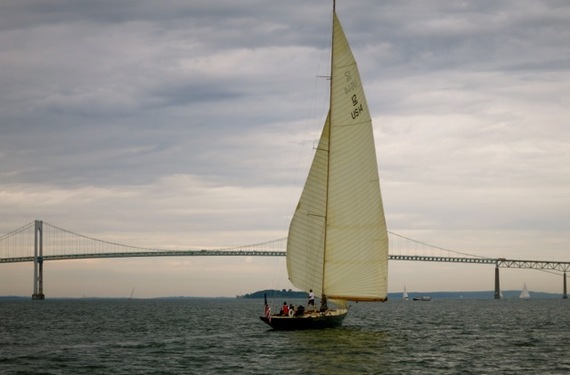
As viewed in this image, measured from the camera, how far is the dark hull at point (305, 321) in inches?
1580

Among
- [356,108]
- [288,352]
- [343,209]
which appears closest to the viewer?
[288,352]

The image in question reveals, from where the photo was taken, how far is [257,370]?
1139 inches

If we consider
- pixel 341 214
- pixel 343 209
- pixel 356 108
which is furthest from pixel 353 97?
pixel 341 214

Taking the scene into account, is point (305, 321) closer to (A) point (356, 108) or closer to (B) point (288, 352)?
(B) point (288, 352)

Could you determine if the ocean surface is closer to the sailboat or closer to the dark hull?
the dark hull

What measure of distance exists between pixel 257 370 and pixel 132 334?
836 inches

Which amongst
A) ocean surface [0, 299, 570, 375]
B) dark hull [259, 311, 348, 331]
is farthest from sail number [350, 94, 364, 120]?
ocean surface [0, 299, 570, 375]

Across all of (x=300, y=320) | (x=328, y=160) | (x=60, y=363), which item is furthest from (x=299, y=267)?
(x=60, y=363)

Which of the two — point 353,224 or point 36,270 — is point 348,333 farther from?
point 36,270

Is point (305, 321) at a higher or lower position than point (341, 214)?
lower

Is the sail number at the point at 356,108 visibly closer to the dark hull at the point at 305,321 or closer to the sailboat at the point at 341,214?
the sailboat at the point at 341,214

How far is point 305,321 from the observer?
40.1 metres

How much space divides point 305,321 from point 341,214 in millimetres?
5717

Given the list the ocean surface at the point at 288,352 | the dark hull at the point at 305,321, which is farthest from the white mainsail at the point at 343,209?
the ocean surface at the point at 288,352
